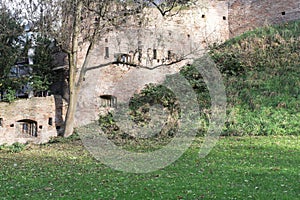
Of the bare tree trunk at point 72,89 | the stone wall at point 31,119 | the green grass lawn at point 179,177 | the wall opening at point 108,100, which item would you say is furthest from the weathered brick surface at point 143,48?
the green grass lawn at point 179,177

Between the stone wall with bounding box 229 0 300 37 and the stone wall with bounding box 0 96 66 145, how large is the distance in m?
12.0

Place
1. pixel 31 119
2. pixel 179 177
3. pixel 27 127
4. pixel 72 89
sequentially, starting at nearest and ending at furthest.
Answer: pixel 179 177 → pixel 72 89 → pixel 31 119 → pixel 27 127

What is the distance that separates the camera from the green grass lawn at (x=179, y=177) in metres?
6.28

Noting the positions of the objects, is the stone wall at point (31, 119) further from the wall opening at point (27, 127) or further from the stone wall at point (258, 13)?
the stone wall at point (258, 13)

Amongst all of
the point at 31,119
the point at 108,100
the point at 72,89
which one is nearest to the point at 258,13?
the point at 108,100

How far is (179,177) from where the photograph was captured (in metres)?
7.56

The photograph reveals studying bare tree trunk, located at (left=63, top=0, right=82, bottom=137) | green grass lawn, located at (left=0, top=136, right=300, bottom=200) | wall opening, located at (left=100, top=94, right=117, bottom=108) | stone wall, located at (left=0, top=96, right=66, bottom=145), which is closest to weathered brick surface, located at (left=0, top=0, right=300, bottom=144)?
stone wall, located at (left=0, top=96, right=66, bottom=145)

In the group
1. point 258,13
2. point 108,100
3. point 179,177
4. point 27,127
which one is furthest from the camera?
point 258,13

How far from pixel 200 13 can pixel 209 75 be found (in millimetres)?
6663

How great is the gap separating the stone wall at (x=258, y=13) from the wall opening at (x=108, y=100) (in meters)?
9.43

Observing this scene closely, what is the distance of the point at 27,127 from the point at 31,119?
420 millimetres

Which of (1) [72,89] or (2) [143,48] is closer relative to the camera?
(1) [72,89]

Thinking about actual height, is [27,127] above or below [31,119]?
below

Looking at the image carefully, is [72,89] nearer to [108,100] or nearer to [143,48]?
[108,100]
